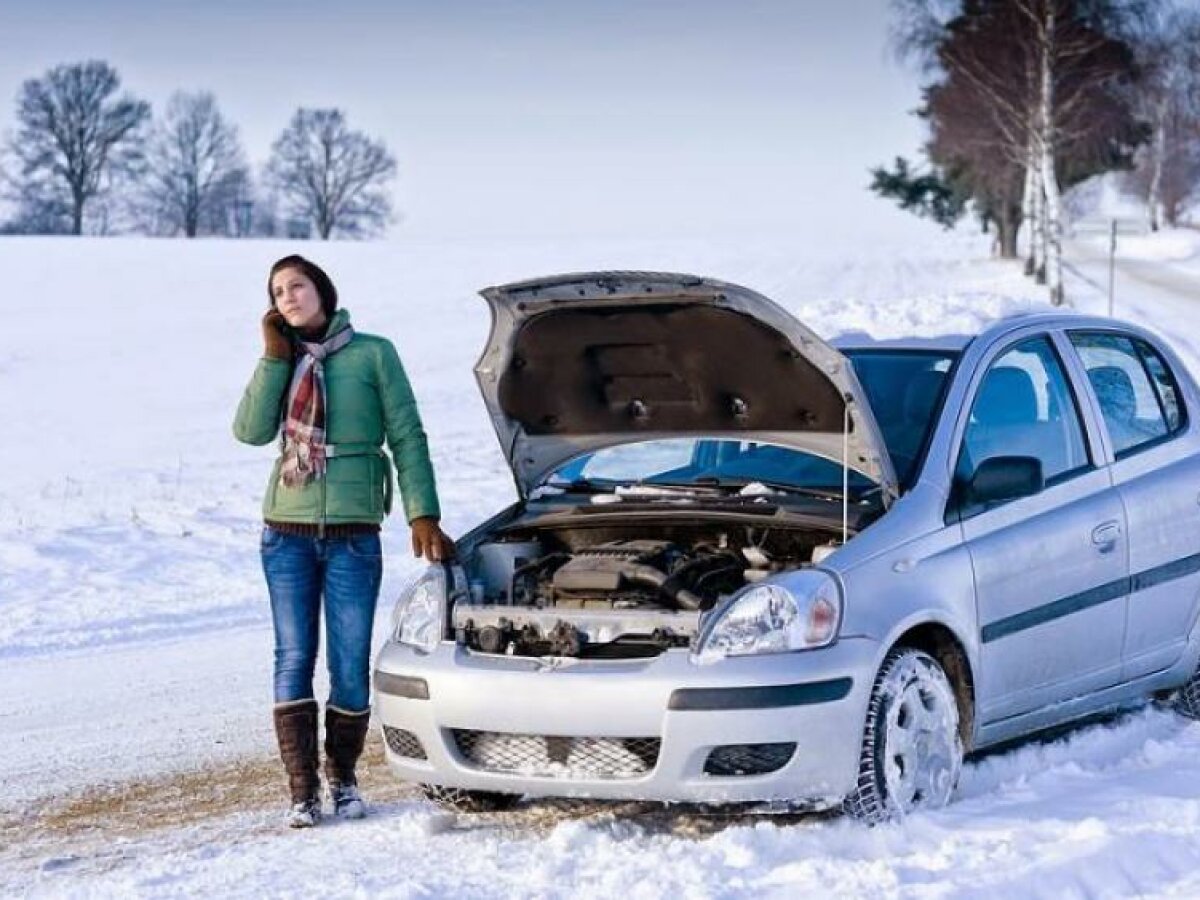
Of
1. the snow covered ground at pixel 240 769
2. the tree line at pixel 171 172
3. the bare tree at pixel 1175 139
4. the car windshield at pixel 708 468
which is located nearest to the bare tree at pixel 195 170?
the tree line at pixel 171 172

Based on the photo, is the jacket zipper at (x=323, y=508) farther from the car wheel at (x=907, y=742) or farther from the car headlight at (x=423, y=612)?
the car wheel at (x=907, y=742)

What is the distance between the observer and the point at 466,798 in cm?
645

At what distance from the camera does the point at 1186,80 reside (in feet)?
291

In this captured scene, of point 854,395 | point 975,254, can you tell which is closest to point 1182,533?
point 854,395

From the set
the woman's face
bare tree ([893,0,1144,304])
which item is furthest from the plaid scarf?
bare tree ([893,0,1144,304])

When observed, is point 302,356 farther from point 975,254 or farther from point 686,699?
point 975,254

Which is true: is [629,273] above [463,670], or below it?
above

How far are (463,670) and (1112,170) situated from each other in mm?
53153

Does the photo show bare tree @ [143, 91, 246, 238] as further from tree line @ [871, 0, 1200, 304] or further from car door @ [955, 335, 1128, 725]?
car door @ [955, 335, 1128, 725]

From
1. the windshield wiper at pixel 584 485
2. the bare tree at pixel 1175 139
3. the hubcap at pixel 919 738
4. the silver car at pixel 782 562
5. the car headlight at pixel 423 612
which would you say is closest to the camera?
the silver car at pixel 782 562

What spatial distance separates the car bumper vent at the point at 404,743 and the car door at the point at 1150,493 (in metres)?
2.67

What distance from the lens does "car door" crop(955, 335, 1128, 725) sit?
648 centimetres

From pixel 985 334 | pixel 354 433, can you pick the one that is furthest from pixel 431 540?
pixel 985 334

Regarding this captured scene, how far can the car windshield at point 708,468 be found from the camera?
273 inches
